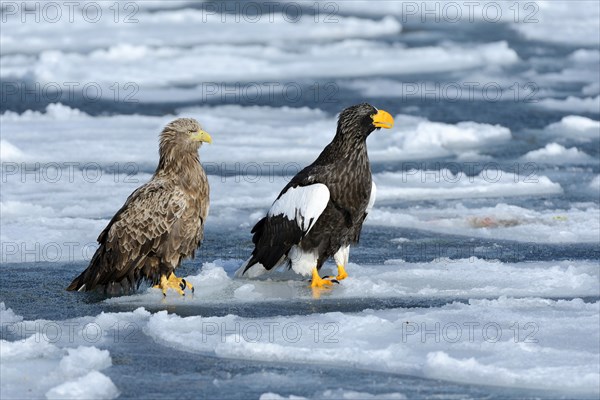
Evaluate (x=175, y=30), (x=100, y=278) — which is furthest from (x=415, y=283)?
(x=175, y=30)

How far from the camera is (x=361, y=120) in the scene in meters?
7.92

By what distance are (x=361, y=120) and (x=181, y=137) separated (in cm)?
117

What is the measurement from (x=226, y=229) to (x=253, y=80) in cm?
840

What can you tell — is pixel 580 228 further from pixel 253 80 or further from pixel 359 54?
pixel 359 54

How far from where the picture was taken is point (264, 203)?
1054 centimetres

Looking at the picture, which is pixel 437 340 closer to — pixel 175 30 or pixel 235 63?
pixel 235 63

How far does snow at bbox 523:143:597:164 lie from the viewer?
12.3 metres

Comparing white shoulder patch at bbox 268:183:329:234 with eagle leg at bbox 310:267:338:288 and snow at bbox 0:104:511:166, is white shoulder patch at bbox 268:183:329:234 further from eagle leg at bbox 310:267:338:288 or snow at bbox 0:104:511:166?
snow at bbox 0:104:511:166

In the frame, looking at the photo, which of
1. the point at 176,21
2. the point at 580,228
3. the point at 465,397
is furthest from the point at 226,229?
the point at 176,21

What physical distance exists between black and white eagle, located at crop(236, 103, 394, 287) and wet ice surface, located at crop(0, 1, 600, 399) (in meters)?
0.18

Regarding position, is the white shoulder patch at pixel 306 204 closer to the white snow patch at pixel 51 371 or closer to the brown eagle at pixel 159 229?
the brown eagle at pixel 159 229

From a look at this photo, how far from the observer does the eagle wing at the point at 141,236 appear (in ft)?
24.7

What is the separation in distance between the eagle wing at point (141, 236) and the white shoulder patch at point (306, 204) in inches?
25.7

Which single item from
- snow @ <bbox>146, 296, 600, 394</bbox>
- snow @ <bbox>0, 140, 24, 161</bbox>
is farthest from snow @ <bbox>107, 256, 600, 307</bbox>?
snow @ <bbox>0, 140, 24, 161</bbox>
